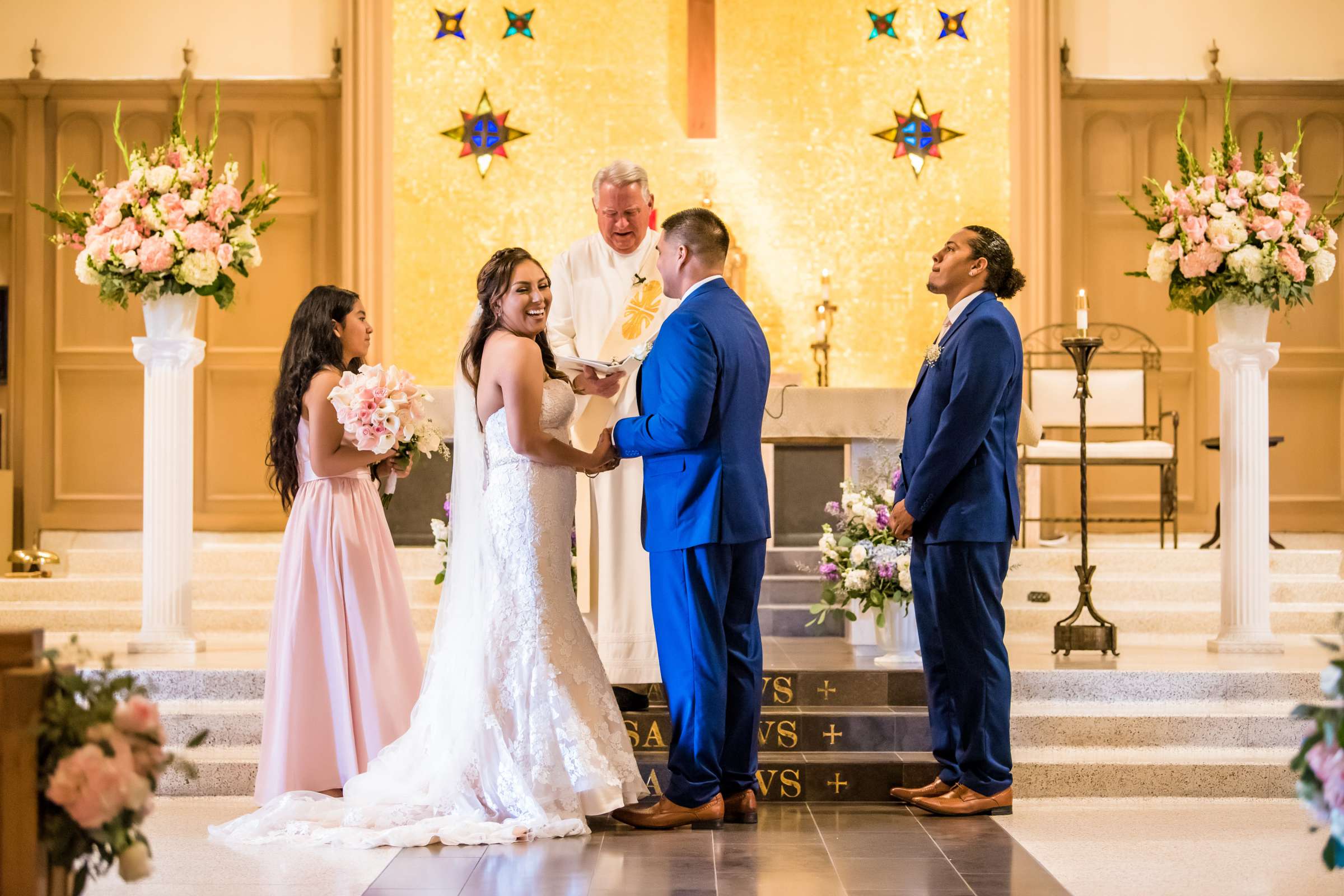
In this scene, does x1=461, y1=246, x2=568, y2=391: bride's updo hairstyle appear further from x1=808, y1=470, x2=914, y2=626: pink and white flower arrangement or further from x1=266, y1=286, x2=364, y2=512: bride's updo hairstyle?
x1=808, y1=470, x2=914, y2=626: pink and white flower arrangement

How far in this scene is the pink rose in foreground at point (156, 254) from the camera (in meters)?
6.16

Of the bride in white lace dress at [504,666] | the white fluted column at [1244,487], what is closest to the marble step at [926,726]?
the bride in white lace dress at [504,666]

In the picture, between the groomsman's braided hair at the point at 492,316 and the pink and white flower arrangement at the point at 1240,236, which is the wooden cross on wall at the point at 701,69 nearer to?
the pink and white flower arrangement at the point at 1240,236

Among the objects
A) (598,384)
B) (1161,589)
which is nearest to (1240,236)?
(1161,589)

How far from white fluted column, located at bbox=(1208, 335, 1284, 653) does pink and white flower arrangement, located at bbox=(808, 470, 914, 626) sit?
5.53 ft

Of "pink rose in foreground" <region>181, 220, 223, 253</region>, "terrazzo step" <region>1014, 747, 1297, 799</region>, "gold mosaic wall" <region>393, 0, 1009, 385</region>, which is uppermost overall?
"gold mosaic wall" <region>393, 0, 1009, 385</region>

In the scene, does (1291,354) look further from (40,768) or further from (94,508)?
(40,768)

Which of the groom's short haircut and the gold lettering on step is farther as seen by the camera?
the gold lettering on step

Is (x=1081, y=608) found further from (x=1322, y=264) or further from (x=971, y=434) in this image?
(x=971, y=434)

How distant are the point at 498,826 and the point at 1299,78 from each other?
8.53 meters

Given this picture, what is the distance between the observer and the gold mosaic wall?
33.3 ft

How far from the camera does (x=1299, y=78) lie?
391 inches

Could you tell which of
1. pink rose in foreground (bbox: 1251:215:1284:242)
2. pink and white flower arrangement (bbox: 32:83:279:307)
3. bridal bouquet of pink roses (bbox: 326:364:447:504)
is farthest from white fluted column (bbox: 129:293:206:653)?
pink rose in foreground (bbox: 1251:215:1284:242)

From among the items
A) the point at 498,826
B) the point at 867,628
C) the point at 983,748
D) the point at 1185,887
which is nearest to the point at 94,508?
the point at 867,628
